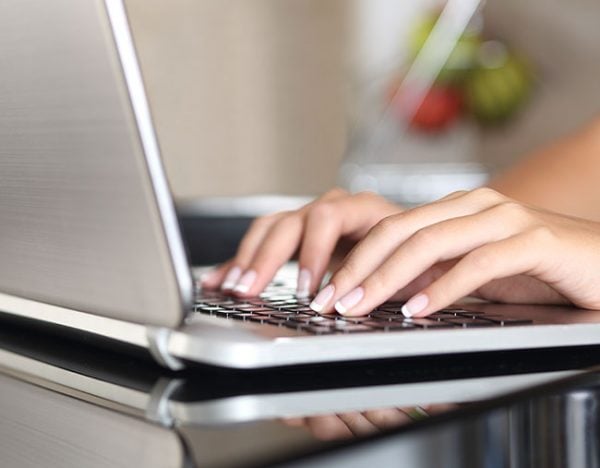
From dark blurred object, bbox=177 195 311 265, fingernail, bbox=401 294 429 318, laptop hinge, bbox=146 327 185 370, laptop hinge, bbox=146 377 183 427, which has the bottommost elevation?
laptop hinge, bbox=146 377 183 427

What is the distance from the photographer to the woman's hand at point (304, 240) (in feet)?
2.99

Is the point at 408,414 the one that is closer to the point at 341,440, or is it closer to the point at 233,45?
the point at 341,440

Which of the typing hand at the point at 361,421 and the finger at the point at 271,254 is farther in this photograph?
the finger at the point at 271,254

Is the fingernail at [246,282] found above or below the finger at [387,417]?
above

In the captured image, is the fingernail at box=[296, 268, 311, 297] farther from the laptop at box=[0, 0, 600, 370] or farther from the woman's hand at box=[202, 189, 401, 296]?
the laptop at box=[0, 0, 600, 370]

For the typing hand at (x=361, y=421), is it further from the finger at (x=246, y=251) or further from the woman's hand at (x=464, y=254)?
the finger at (x=246, y=251)

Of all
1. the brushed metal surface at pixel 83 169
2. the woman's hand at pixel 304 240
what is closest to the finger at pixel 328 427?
the brushed metal surface at pixel 83 169

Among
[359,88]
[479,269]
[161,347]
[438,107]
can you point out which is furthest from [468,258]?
[359,88]

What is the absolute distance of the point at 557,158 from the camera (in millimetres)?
1264

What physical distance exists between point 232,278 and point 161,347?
0.39 m

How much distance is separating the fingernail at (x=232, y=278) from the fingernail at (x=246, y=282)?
0.04ft

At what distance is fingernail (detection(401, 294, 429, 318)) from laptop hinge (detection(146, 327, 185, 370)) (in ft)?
0.54

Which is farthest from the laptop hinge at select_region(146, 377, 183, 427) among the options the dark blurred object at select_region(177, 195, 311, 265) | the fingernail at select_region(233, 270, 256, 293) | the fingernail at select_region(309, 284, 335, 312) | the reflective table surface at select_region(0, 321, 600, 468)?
the dark blurred object at select_region(177, 195, 311, 265)

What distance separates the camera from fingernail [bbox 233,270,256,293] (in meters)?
0.90
